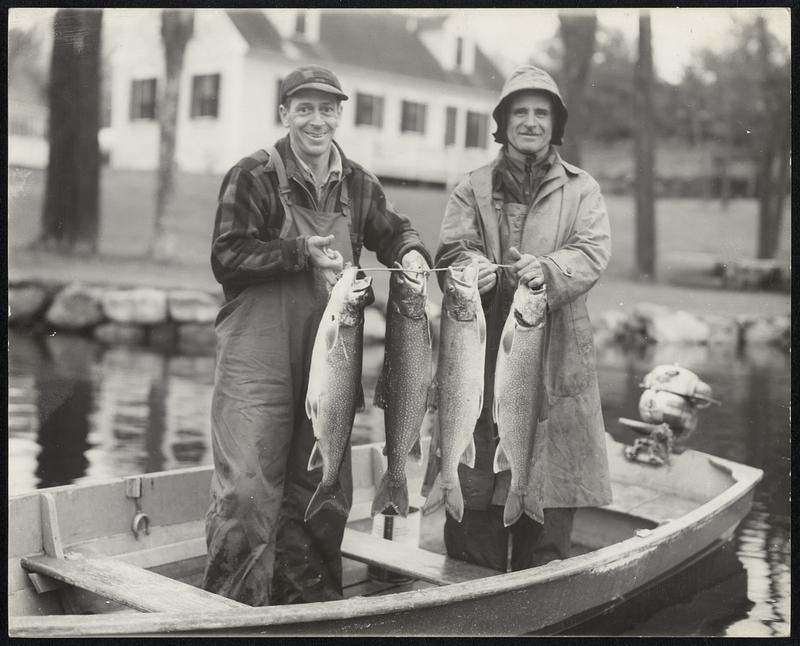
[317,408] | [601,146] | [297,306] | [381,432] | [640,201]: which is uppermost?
[601,146]

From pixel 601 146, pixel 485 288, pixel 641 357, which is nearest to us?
pixel 485 288

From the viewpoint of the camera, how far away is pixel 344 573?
589 cm

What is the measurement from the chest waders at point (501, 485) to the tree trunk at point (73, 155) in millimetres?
9798

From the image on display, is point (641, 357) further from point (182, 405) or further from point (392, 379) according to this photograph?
point (392, 379)

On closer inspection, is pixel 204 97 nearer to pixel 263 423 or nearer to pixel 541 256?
pixel 541 256

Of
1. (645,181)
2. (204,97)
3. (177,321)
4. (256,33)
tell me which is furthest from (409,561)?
(645,181)

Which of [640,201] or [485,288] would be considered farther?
[640,201]

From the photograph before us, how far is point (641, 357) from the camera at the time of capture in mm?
18109

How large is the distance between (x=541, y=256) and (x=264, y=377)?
58.7 inches

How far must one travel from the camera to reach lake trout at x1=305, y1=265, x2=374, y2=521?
4.20 m

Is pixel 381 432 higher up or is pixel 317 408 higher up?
pixel 317 408

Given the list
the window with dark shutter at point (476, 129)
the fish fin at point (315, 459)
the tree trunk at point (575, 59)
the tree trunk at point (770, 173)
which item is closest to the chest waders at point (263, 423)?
the fish fin at point (315, 459)

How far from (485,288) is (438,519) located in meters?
2.56

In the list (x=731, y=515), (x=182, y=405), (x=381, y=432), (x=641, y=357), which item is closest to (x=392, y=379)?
(x=731, y=515)
